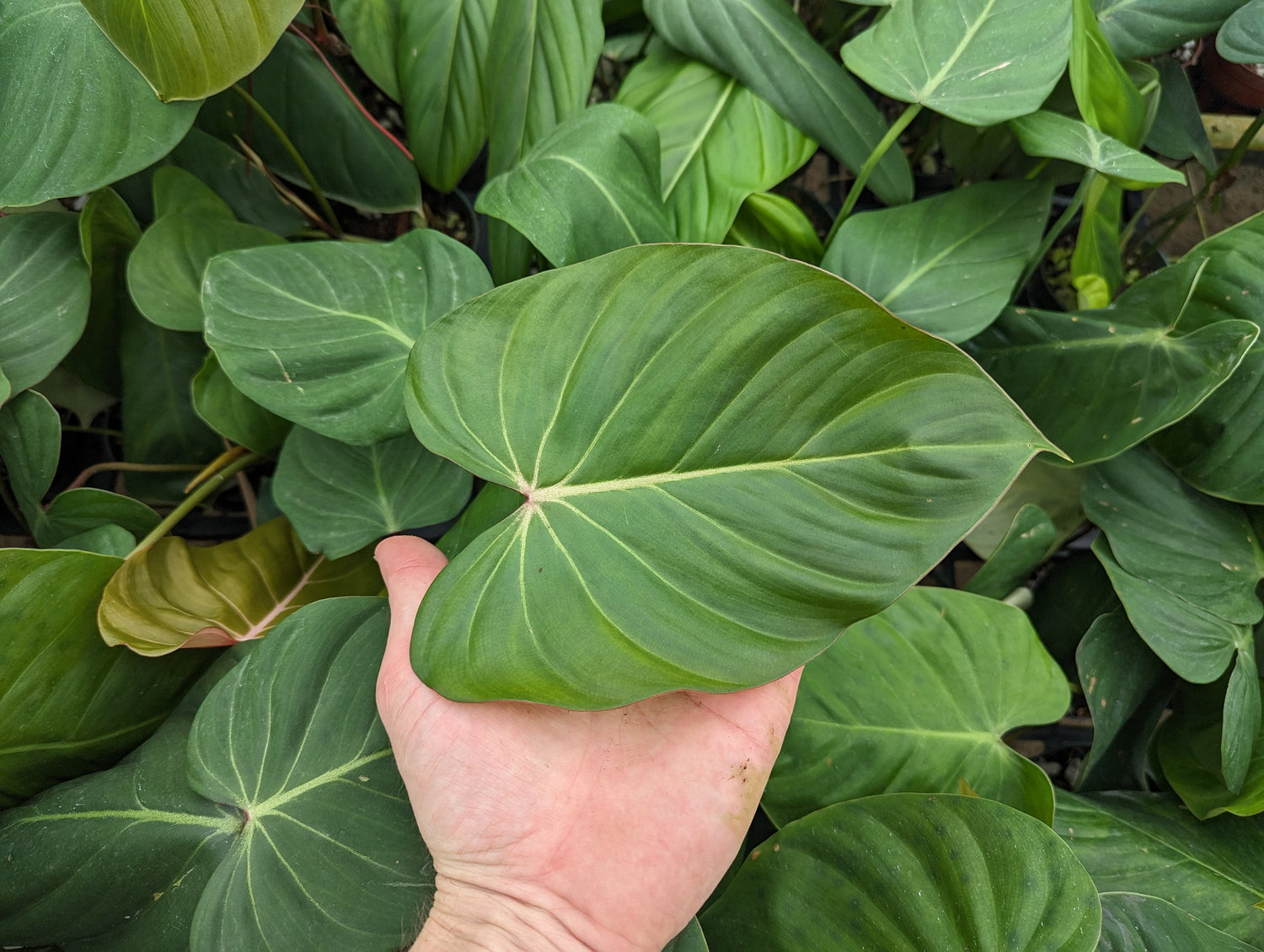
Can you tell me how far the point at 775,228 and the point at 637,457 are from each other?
0.50m

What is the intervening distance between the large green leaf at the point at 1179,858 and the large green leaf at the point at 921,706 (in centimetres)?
12

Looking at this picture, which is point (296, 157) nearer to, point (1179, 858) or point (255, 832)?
point (255, 832)

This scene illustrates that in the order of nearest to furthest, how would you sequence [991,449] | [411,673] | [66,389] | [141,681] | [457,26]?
[991,449]
[411,673]
[141,681]
[457,26]
[66,389]

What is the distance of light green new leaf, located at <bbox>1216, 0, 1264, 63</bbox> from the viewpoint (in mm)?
828

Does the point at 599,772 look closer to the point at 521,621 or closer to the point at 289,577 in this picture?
the point at 521,621

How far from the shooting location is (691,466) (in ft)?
1.84

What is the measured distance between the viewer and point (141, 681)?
810 millimetres

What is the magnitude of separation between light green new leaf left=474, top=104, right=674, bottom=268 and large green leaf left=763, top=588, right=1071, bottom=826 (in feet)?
1.64

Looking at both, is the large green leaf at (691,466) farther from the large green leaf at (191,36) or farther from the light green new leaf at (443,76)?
the light green new leaf at (443,76)

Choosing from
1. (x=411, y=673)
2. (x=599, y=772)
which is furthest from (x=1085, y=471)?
(x=411, y=673)

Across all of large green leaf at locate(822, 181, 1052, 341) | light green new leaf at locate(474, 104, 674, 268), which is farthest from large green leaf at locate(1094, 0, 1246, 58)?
light green new leaf at locate(474, 104, 674, 268)

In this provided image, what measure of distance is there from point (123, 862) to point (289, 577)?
352mm

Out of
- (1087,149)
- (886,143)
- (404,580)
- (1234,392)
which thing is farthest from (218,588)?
(1234,392)

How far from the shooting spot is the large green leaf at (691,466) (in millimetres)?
507
